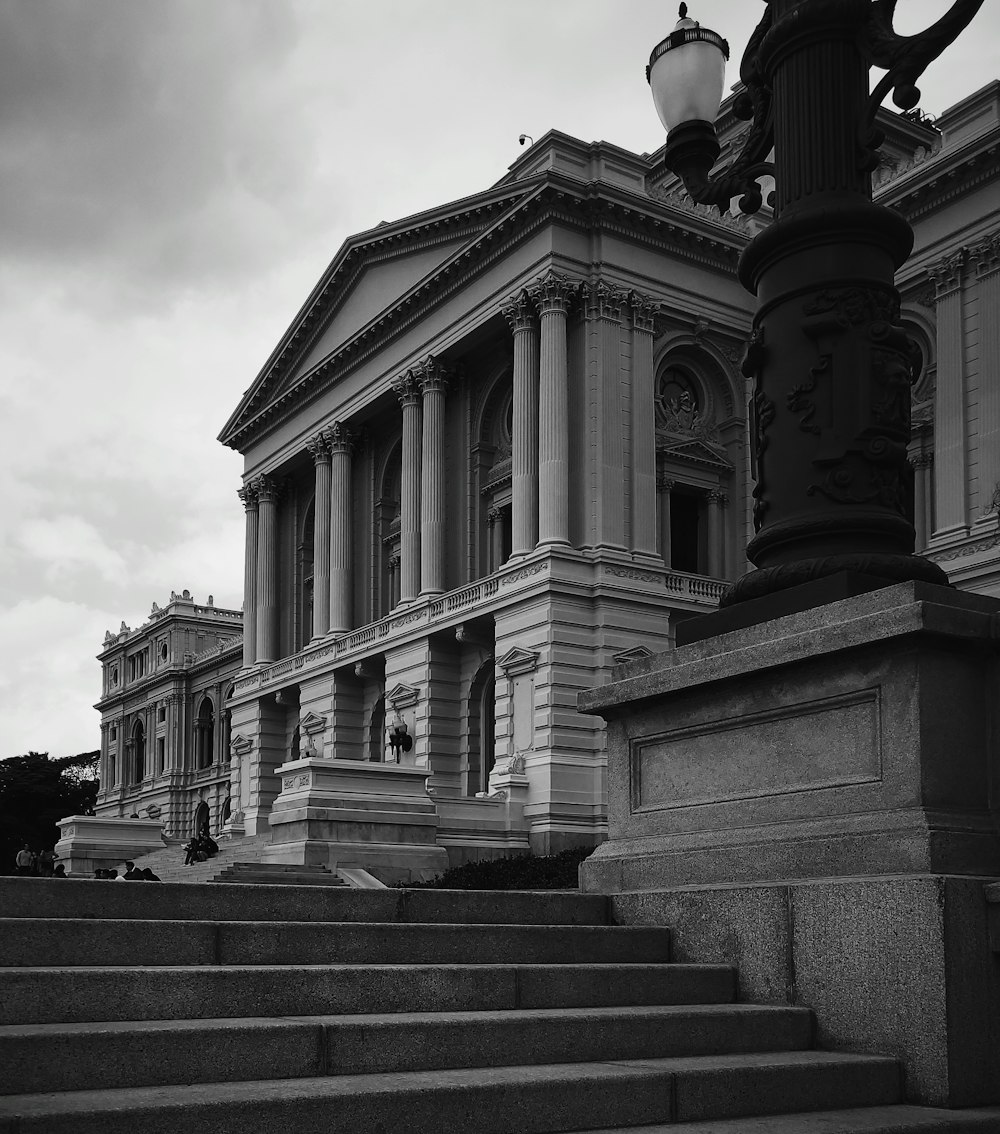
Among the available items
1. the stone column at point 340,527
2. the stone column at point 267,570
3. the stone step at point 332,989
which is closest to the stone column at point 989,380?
the stone column at point 340,527

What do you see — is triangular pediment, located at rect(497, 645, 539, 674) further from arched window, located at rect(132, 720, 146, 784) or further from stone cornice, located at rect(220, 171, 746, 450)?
arched window, located at rect(132, 720, 146, 784)

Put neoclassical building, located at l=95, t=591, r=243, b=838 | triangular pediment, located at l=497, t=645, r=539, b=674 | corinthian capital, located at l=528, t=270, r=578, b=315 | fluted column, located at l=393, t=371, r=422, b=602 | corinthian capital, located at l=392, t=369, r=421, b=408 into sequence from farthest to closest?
neoclassical building, located at l=95, t=591, r=243, b=838
corinthian capital, located at l=392, t=369, r=421, b=408
fluted column, located at l=393, t=371, r=422, b=602
corinthian capital, located at l=528, t=270, r=578, b=315
triangular pediment, located at l=497, t=645, r=539, b=674

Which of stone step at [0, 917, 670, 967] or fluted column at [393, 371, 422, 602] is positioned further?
fluted column at [393, 371, 422, 602]

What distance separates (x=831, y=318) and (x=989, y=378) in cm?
3434

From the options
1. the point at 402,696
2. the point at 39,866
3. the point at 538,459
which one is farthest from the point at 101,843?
the point at 538,459

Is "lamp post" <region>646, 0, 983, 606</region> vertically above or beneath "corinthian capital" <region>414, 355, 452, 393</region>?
beneath

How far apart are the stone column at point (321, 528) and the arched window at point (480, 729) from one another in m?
11.0

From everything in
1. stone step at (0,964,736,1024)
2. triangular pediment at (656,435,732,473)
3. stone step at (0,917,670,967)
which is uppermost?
triangular pediment at (656,435,732,473)

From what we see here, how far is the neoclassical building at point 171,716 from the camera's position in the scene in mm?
90062

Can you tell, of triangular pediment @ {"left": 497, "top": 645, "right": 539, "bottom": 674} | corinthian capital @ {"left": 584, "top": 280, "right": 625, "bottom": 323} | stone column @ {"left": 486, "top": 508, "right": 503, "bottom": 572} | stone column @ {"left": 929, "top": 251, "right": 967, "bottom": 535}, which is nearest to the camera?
stone column @ {"left": 929, "top": 251, "right": 967, "bottom": 535}

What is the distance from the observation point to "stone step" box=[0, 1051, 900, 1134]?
4.81 m

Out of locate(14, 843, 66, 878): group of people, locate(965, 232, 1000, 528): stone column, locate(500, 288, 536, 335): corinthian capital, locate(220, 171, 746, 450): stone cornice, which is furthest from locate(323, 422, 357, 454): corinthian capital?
locate(965, 232, 1000, 528): stone column

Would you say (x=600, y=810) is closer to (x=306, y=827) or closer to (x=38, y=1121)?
(x=306, y=827)

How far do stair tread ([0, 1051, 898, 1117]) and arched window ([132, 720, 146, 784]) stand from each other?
98.5 metres
